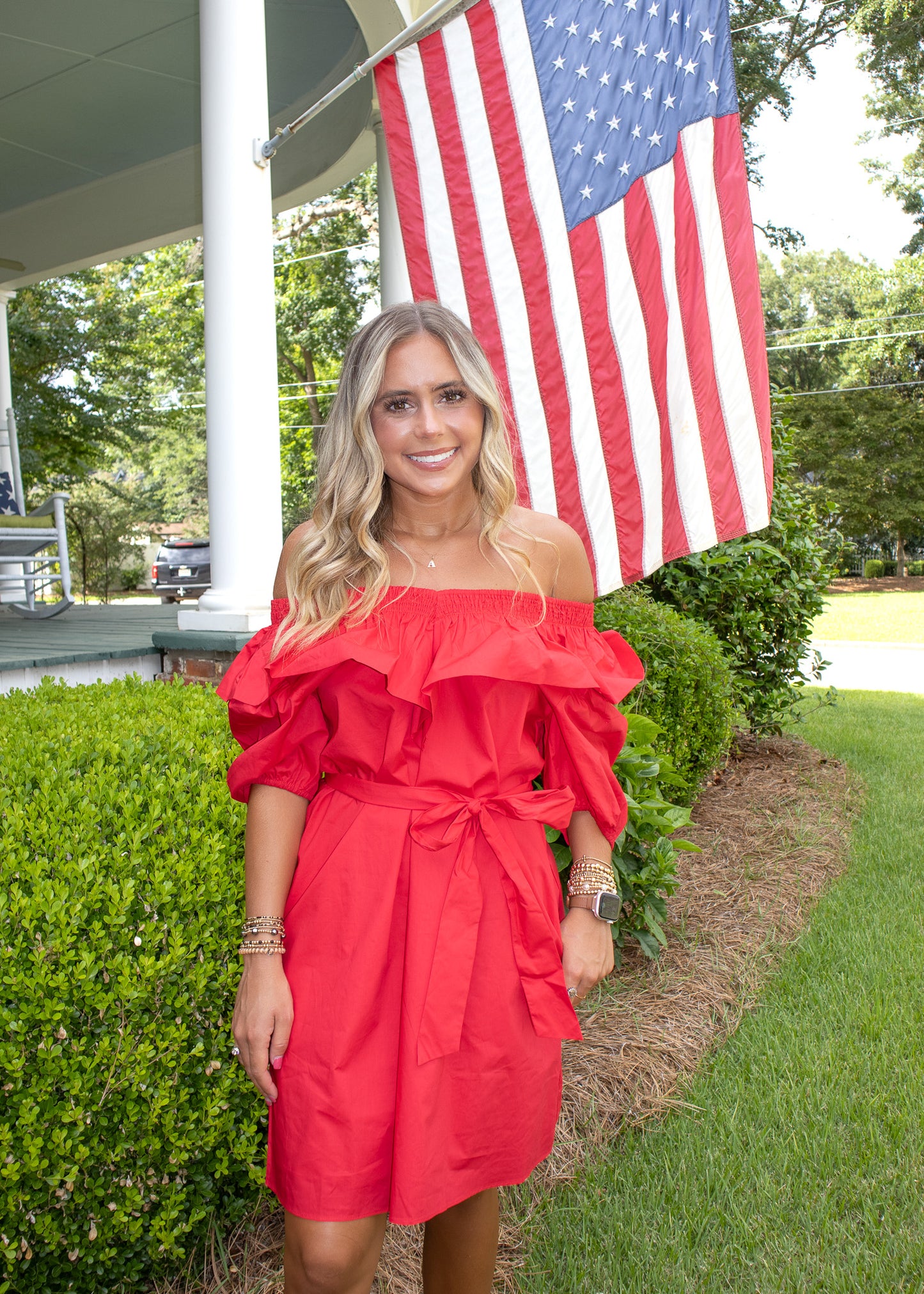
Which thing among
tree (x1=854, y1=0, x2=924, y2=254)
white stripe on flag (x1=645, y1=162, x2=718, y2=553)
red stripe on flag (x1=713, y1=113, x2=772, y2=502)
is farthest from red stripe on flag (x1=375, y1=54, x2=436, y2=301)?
tree (x1=854, y1=0, x2=924, y2=254)

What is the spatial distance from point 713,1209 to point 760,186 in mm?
18662

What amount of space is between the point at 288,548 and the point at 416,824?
1.89 feet

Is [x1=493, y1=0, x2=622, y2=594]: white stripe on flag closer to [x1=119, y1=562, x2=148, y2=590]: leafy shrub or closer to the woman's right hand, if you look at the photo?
the woman's right hand

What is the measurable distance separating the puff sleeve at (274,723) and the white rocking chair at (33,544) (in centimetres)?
606

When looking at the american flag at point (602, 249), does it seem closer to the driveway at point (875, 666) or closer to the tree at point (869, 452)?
the driveway at point (875, 666)

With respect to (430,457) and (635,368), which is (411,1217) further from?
(635,368)

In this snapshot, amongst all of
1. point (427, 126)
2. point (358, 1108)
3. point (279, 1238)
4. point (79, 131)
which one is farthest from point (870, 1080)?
point (79, 131)

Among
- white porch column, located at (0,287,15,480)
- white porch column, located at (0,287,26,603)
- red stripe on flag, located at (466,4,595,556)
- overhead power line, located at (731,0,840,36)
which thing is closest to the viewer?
red stripe on flag, located at (466,4,595,556)

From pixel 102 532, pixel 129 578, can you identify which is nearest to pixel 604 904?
pixel 102 532

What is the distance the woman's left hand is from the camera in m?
1.72

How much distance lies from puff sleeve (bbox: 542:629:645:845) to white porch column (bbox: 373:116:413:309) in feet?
17.6

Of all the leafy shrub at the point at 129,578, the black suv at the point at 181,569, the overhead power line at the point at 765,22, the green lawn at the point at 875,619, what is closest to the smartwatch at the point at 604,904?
the green lawn at the point at 875,619

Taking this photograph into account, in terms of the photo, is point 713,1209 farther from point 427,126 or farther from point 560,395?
point 427,126

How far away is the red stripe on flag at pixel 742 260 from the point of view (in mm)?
3850
